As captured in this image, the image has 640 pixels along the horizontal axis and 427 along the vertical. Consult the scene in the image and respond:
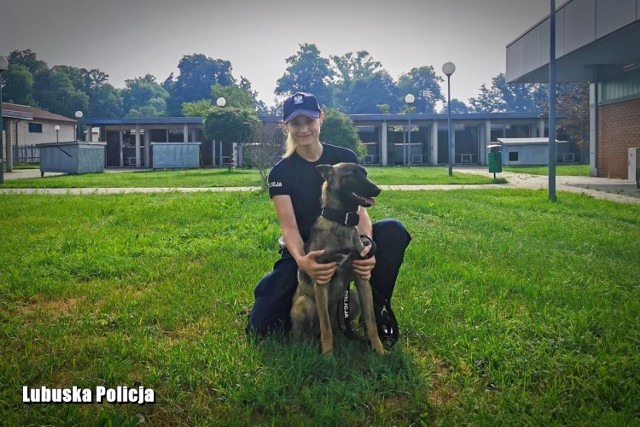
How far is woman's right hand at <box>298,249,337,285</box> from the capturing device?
3.16m

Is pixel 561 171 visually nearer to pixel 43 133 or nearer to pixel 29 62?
pixel 43 133

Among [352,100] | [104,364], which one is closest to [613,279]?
[104,364]

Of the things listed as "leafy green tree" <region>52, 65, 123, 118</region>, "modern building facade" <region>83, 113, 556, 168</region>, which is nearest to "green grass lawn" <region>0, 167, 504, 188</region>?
"modern building facade" <region>83, 113, 556, 168</region>

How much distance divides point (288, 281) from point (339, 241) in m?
0.67

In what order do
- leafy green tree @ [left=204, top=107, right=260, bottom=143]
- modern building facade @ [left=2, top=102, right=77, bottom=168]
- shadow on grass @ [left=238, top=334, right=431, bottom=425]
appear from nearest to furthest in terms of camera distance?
shadow on grass @ [left=238, top=334, right=431, bottom=425], leafy green tree @ [left=204, top=107, right=260, bottom=143], modern building facade @ [left=2, top=102, right=77, bottom=168]

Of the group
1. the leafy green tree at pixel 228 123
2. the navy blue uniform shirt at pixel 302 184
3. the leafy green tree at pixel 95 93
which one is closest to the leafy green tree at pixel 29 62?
the leafy green tree at pixel 95 93

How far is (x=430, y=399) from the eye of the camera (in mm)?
2859

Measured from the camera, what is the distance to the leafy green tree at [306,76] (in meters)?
83.4

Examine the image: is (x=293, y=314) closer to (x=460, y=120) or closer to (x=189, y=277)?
(x=189, y=277)

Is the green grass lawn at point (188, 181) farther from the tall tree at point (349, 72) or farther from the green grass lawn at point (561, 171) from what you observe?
the tall tree at point (349, 72)

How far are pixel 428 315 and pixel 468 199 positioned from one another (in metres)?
9.56

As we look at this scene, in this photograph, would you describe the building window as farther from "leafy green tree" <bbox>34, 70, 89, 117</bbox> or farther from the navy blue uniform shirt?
the navy blue uniform shirt

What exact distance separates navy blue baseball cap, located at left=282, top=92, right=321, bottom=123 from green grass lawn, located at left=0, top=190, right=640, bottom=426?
4.99 feet

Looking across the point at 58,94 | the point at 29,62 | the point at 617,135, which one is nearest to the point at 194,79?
the point at 58,94
